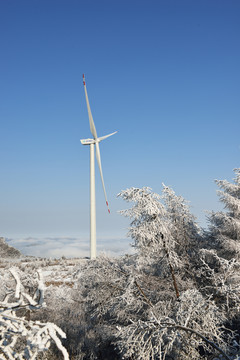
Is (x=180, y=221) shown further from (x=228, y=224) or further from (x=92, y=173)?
(x=92, y=173)

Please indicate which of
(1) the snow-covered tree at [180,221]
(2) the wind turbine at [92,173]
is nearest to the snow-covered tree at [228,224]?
(1) the snow-covered tree at [180,221]

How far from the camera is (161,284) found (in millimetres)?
9594

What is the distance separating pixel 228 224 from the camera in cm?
1130

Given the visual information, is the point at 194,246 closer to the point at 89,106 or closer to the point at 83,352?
the point at 83,352

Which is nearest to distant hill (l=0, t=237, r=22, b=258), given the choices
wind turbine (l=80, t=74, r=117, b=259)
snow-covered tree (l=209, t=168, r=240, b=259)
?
wind turbine (l=80, t=74, r=117, b=259)

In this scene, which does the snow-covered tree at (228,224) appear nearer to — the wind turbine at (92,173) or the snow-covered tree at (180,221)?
the snow-covered tree at (180,221)

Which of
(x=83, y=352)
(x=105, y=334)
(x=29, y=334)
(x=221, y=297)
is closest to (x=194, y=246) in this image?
(x=221, y=297)

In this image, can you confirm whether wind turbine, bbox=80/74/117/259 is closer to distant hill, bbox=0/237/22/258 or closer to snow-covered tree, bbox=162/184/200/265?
snow-covered tree, bbox=162/184/200/265

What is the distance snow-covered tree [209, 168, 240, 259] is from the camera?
10906 mm

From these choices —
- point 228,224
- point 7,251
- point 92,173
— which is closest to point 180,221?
point 228,224

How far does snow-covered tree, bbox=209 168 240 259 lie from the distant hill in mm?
40044

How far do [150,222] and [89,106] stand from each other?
824 inches

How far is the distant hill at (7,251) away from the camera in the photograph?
45869mm

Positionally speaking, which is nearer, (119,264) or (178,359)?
(178,359)
